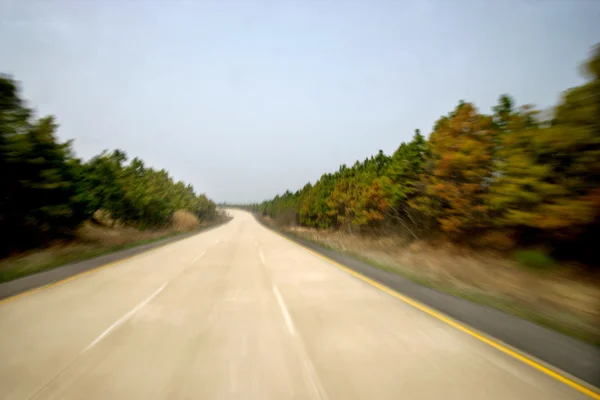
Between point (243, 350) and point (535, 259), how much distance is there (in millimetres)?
10550

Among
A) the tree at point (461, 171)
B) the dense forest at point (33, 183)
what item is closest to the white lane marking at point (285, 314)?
the tree at point (461, 171)

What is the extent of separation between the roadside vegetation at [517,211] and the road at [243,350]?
9.01 feet

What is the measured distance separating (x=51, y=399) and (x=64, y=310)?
3512mm

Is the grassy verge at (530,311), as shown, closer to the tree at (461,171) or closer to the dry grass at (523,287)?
the dry grass at (523,287)

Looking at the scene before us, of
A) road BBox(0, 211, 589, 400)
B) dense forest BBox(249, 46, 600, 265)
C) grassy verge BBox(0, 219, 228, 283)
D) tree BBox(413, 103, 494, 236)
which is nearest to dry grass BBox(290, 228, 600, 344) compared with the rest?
dense forest BBox(249, 46, 600, 265)

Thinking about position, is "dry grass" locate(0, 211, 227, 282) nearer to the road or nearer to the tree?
the road

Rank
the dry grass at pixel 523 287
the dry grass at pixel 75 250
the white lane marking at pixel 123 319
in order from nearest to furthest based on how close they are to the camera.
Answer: the white lane marking at pixel 123 319, the dry grass at pixel 523 287, the dry grass at pixel 75 250

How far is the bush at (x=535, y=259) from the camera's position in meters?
8.99

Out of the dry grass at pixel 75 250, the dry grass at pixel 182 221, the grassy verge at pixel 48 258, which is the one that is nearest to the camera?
the grassy verge at pixel 48 258

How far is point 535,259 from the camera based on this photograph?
9.33 meters

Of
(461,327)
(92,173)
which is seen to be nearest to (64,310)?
(461,327)

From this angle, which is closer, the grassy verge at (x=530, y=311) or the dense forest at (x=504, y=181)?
the grassy verge at (x=530, y=311)

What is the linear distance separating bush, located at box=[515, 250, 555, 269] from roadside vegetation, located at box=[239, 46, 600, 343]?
0.03 m

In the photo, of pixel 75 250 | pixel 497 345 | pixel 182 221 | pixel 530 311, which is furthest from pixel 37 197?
pixel 182 221
